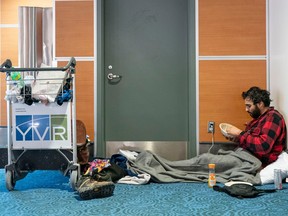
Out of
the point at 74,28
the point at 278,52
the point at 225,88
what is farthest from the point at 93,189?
the point at 278,52

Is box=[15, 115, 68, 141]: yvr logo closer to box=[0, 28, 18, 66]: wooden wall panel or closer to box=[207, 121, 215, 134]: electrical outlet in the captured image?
box=[207, 121, 215, 134]: electrical outlet

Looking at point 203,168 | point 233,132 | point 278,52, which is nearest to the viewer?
point 203,168

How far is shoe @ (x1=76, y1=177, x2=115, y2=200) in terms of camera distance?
224 cm

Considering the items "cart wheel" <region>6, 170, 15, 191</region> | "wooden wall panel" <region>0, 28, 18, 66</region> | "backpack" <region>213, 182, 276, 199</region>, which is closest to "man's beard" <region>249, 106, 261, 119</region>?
"backpack" <region>213, 182, 276, 199</region>

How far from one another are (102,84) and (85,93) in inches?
9.0

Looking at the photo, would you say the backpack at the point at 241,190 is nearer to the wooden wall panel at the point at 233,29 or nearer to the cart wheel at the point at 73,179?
the cart wheel at the point at 73,179

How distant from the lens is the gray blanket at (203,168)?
9.14 feet

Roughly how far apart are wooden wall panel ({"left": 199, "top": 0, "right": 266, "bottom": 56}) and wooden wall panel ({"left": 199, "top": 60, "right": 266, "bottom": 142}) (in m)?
0.14

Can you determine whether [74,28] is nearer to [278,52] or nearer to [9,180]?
[9,180]

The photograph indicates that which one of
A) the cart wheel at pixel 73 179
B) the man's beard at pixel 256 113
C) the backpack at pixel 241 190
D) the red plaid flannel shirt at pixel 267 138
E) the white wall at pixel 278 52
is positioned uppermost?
the white wall at pixel 278 52

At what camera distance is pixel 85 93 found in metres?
3.72

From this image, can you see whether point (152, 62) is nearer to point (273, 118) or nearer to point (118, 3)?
point (118, 3)

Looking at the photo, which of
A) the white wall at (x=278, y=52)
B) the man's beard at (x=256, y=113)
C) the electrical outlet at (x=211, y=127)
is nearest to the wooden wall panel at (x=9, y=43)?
the electrical outlet at (x=211, y=127)

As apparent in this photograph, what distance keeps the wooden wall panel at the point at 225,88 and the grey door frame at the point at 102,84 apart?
0.28 feet
